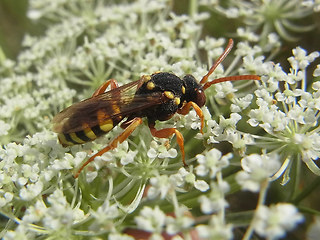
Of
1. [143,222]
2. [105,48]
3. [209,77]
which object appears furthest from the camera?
[105,48]

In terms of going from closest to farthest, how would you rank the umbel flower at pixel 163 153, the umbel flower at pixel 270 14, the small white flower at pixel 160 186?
the umbel flower at pixel 163 153 < the small white flower at pixel 160 186 < the umbel flower at pixel 270 14

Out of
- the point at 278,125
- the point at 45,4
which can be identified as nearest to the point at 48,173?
the point at 278,125

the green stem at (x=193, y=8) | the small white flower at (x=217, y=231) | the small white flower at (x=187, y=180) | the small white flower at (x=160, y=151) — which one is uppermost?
the green stem at (x=193, y=8)

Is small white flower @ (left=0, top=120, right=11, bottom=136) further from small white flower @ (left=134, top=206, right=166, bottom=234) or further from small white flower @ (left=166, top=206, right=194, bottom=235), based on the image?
small white flower @ (left=166, top=206, right=194, bottom=235)

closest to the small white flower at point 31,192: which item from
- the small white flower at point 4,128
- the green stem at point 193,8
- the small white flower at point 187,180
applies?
the small white flower at point 4,128

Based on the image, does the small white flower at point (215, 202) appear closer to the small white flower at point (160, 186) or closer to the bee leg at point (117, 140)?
the small white flower at point (160, 186)

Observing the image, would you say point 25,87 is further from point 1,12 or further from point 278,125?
point 278,125

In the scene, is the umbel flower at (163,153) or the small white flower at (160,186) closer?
the umbel flower at (163,153)
